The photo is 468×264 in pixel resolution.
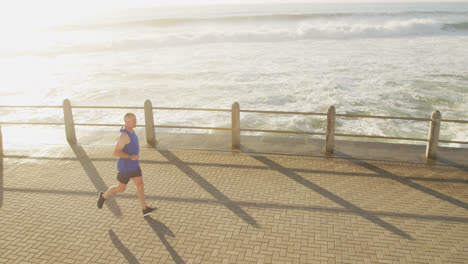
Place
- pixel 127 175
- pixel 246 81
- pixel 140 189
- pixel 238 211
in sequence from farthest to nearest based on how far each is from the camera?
pixel 246 81 < pixel 238 211 < pixel 140 189 < pixel 127 175

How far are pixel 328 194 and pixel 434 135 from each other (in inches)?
126

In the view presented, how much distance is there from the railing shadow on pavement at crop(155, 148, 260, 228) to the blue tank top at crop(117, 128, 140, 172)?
70.0 inches

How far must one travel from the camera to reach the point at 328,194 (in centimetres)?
758

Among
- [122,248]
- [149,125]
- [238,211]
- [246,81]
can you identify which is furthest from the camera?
[246,81]

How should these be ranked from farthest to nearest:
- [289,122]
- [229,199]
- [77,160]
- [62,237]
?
[289,122], [77,160], [229,199], [62,237]

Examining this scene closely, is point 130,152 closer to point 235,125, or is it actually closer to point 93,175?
point 93,175

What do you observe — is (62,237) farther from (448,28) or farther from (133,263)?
(448,28)

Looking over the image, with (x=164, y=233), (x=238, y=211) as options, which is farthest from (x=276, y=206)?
(x=164, y=233)

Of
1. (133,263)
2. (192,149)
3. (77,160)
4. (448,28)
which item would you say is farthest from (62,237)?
(448,28)

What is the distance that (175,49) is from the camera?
136 ft

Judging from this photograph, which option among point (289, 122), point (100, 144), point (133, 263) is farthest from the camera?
point (289, 122)

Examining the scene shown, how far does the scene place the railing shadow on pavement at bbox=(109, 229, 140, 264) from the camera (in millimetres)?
5676

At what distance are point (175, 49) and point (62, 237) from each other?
3692cm

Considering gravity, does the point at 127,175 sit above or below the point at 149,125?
below
